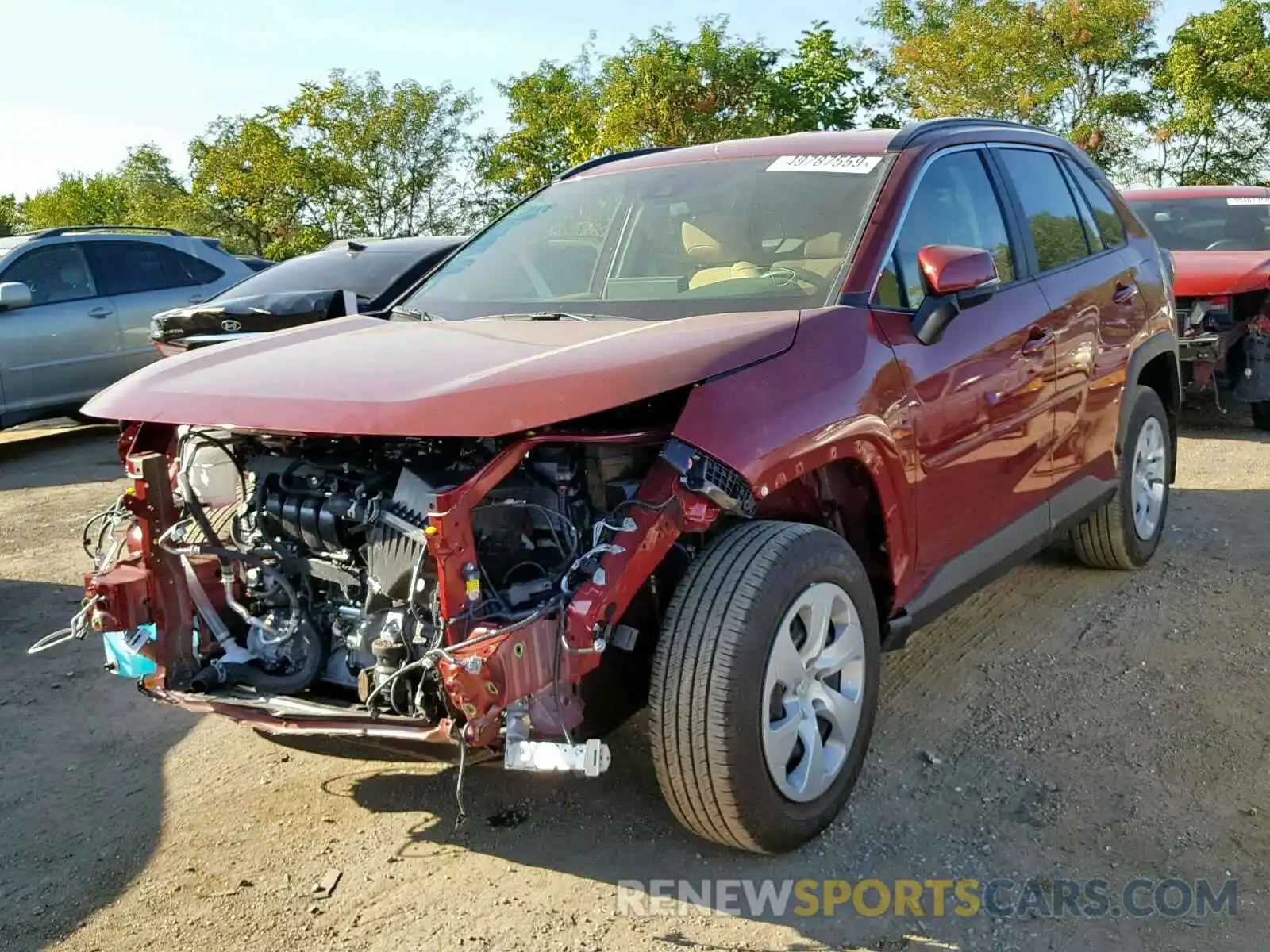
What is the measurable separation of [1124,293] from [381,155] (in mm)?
18990

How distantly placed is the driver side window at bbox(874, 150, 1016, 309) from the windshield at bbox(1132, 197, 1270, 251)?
18.7ft

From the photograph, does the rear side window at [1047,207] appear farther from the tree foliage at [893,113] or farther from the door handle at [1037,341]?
the tree foliage at [893,113]

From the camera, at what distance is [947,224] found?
379cm

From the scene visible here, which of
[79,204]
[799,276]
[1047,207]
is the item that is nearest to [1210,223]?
[1047,207]

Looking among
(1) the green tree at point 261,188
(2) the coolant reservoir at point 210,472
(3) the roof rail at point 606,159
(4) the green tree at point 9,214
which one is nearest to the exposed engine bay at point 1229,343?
(3) the roof rail at point 606,159

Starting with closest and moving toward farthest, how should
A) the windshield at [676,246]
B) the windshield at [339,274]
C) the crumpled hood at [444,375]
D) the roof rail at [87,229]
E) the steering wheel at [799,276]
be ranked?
the crumpled hood at [444,375], the steering wheel at [799,276], the windshield at [676,246], the windshield at [339,274], the roof rail at [87,229]

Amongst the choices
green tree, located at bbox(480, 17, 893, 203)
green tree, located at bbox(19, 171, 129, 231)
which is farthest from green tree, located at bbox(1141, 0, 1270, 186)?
green tree, located at bbox(19, 171, 129, 231)

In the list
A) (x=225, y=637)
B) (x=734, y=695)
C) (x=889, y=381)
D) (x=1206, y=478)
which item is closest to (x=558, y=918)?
(x=734, y=695)

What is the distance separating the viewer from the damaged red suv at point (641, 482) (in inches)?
104

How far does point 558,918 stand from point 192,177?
2465 cm

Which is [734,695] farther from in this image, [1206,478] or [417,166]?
[417,166]

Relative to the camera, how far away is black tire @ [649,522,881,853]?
8.84 feet

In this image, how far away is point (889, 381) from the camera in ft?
10.7
